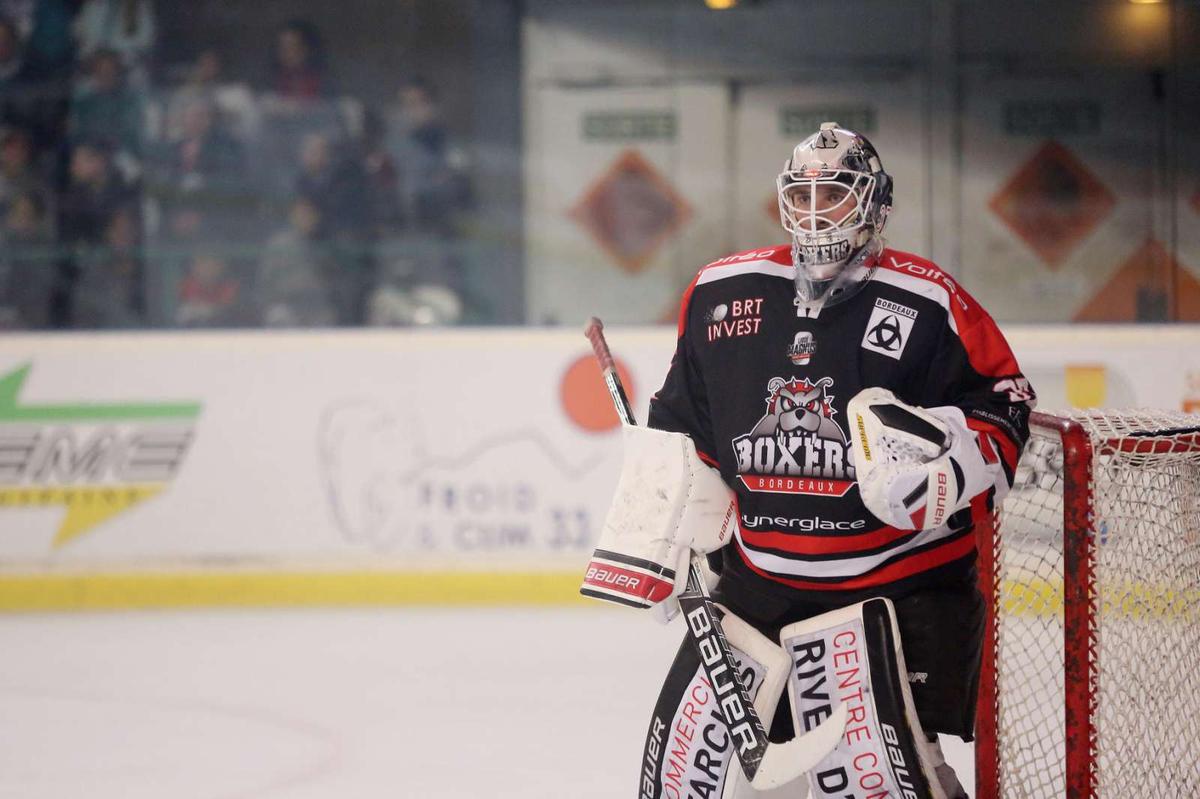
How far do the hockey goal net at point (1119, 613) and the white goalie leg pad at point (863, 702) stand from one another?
27 centimetres

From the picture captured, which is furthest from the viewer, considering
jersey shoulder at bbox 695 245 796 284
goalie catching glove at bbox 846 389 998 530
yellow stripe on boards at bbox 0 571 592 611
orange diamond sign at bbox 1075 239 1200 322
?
orange diamond sign at bbox 1075 239 1200 322

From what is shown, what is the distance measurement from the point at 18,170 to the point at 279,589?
1765 mm

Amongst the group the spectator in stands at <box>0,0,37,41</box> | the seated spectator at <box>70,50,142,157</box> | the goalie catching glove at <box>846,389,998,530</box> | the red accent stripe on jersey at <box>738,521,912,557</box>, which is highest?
the spectator in stands at <box>0,0,37,41</box>

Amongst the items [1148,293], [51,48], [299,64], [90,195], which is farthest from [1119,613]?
[51,48]

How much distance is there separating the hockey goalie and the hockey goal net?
143mm

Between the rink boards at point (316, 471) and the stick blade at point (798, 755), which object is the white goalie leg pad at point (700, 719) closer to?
the stick blade at point (798, 755)

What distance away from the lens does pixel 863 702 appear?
68.1 inches

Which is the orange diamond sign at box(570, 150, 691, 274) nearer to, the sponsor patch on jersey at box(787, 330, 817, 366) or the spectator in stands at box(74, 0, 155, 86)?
the spectator in stands at box(74, 0, 155, 86)

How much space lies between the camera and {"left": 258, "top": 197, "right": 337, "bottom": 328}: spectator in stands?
4.80 metres

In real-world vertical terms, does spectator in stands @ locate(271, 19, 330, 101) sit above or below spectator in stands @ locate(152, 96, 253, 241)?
above

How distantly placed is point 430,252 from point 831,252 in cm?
325

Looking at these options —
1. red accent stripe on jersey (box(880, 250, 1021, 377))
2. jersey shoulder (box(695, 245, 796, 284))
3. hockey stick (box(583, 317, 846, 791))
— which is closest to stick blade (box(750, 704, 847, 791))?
hockey stick (box(583, 317, 846, 791))

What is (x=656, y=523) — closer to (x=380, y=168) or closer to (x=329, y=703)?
(x=329, y=703)

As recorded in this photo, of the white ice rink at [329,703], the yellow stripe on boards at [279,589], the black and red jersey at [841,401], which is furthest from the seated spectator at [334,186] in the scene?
the black and red jersey at [841,401]
